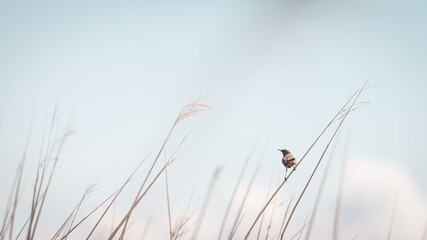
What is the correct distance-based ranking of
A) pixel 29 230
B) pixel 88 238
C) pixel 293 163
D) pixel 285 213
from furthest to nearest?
pixel 293 163, pixel 285 213, pixel 88 238, pixel 29 230

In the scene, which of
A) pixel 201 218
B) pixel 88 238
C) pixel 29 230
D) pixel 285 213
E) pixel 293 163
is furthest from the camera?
pixel 293 163

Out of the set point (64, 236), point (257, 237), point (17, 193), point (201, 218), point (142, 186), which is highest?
point (17, 193)

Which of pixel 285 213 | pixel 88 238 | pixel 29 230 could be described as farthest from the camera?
pixel 285 213

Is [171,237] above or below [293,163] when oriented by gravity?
below

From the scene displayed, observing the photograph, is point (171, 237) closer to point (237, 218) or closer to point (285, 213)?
point (237, 218)

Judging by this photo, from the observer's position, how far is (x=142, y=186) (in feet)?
5.60

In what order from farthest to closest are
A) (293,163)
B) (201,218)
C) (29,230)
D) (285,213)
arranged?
(293,163)
(285,213)
(201,218)
(29,230)

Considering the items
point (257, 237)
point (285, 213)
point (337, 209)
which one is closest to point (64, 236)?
point (257, 237)

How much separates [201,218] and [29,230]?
2.94 feet

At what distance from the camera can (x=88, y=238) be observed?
5.16 feet

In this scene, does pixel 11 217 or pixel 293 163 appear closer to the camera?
pixel 11 217

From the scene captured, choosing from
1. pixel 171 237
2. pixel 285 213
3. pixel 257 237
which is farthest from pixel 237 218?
pixel 171 237

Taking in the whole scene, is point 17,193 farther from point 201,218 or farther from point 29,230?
point 201,218

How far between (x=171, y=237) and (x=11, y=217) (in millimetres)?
898
